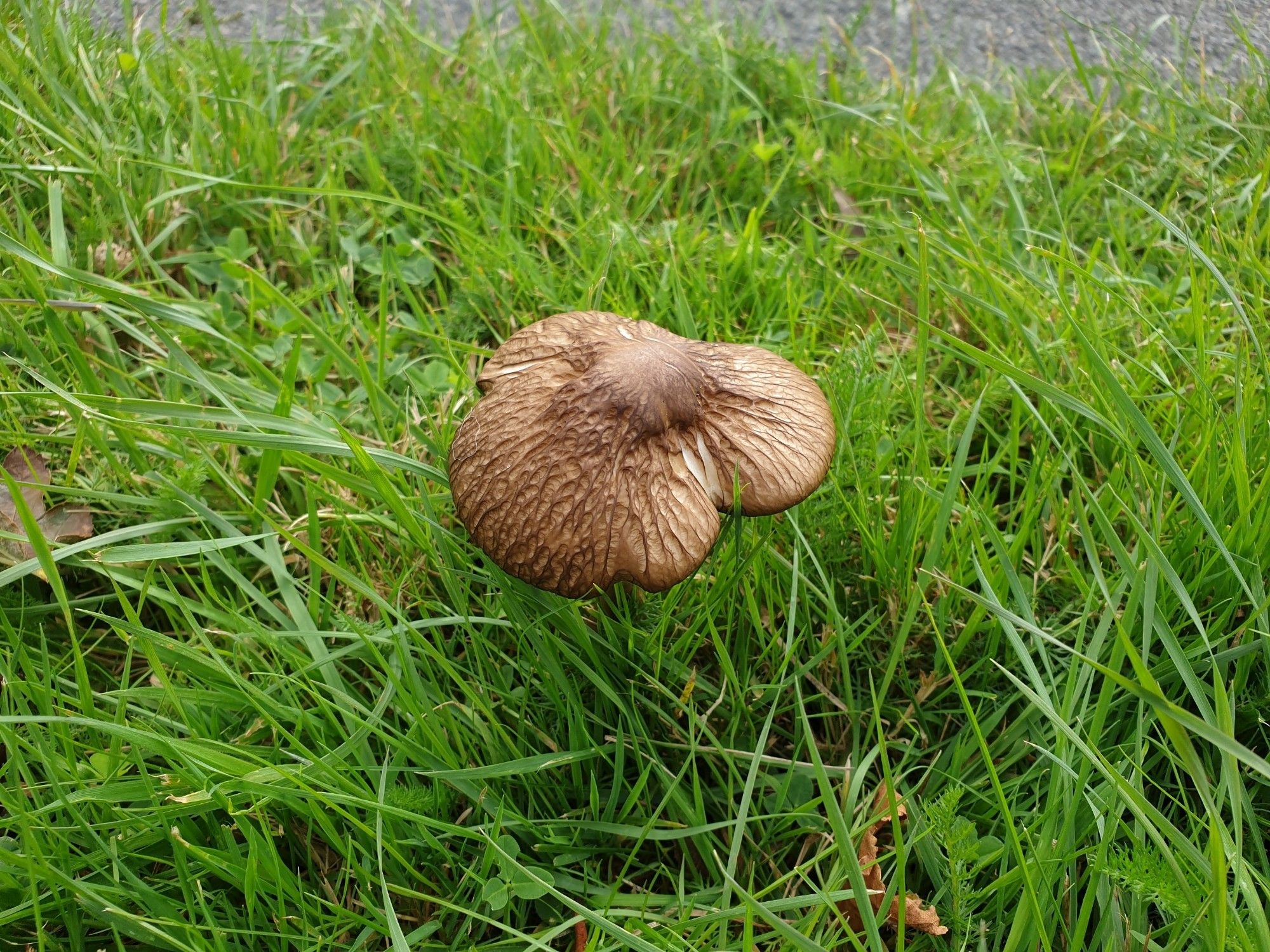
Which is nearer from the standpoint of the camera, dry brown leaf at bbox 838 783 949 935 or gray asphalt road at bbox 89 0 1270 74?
dry brown leaf at bbox 838 783 949 935

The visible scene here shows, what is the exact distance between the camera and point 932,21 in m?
3.91

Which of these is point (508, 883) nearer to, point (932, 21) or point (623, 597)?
point (623, 597)

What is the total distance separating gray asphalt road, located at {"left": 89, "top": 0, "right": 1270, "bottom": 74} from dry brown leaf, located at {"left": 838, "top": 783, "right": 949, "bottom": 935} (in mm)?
3121

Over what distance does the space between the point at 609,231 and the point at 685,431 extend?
3.97 feet

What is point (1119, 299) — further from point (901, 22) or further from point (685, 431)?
point (901, 22)

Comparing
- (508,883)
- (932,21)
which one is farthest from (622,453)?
(932,21)

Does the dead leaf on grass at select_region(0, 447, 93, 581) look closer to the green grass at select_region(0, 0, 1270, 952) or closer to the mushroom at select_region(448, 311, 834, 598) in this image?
the green grass at select_region(0, 0, 1270, 952)

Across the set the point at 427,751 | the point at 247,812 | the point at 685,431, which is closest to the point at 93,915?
the point at 247,812

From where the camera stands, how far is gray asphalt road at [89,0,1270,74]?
3.54m

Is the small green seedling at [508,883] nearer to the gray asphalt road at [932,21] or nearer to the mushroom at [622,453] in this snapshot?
the mushroom at [622,453]

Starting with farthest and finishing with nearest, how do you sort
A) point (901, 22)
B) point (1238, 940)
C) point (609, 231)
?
point (901, 22) → point (609, 231) → point (1238, 940)

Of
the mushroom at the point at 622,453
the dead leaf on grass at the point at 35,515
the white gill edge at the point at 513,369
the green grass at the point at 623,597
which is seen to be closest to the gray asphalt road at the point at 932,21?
the green grass at the point at 623,597

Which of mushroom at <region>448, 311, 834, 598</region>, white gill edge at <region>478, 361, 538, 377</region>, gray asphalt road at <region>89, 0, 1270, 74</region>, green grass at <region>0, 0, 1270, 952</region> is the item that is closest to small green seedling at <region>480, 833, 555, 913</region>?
green grass at <region>0, 0, 1270, 952</region>

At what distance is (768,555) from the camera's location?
84.8 inches
